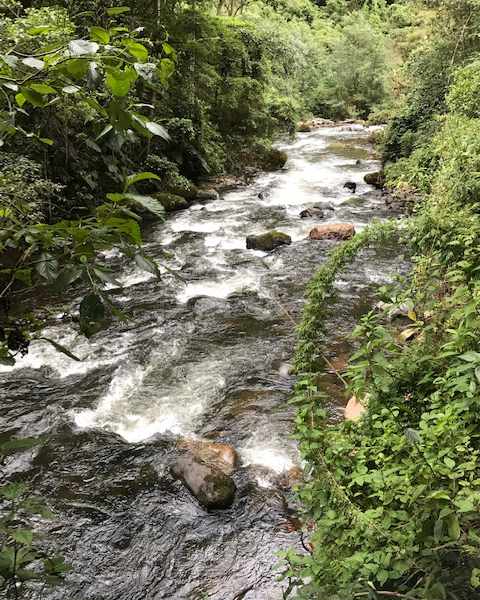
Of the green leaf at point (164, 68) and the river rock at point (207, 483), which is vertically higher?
the green leaf at point (164, 68)

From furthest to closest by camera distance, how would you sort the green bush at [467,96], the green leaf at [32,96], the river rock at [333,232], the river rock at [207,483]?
the river rock at [333,232] → the green bush at [467,96] → the river rock at [207,483] → the green leaf at [32,96]

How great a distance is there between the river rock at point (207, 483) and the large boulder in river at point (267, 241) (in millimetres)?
6476

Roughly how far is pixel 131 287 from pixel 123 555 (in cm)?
538

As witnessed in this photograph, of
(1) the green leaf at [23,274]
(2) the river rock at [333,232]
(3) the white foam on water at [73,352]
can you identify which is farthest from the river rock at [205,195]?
(1) the green leaf at [23,274]

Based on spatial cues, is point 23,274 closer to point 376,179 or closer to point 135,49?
point 135,49

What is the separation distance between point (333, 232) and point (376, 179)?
208 inches

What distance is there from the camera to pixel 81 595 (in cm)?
364

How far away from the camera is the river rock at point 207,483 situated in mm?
4332

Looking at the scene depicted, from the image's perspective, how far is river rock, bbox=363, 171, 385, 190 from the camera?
14.7 metres

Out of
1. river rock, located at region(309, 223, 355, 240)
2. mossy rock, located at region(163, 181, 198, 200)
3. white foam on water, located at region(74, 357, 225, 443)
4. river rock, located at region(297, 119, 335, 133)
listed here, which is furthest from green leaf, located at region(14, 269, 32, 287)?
river rock, located at region(297, 119, 335, 133)

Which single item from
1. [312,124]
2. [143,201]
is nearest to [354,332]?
[143,201]

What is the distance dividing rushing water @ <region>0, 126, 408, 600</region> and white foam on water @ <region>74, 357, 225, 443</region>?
0.7 inches

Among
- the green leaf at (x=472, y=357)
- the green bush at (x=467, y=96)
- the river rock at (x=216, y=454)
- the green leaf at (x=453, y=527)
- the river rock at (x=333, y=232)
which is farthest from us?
the river rock at (x=333, y=232)

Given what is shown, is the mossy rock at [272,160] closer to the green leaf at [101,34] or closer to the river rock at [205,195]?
the river rock at [205,195]
